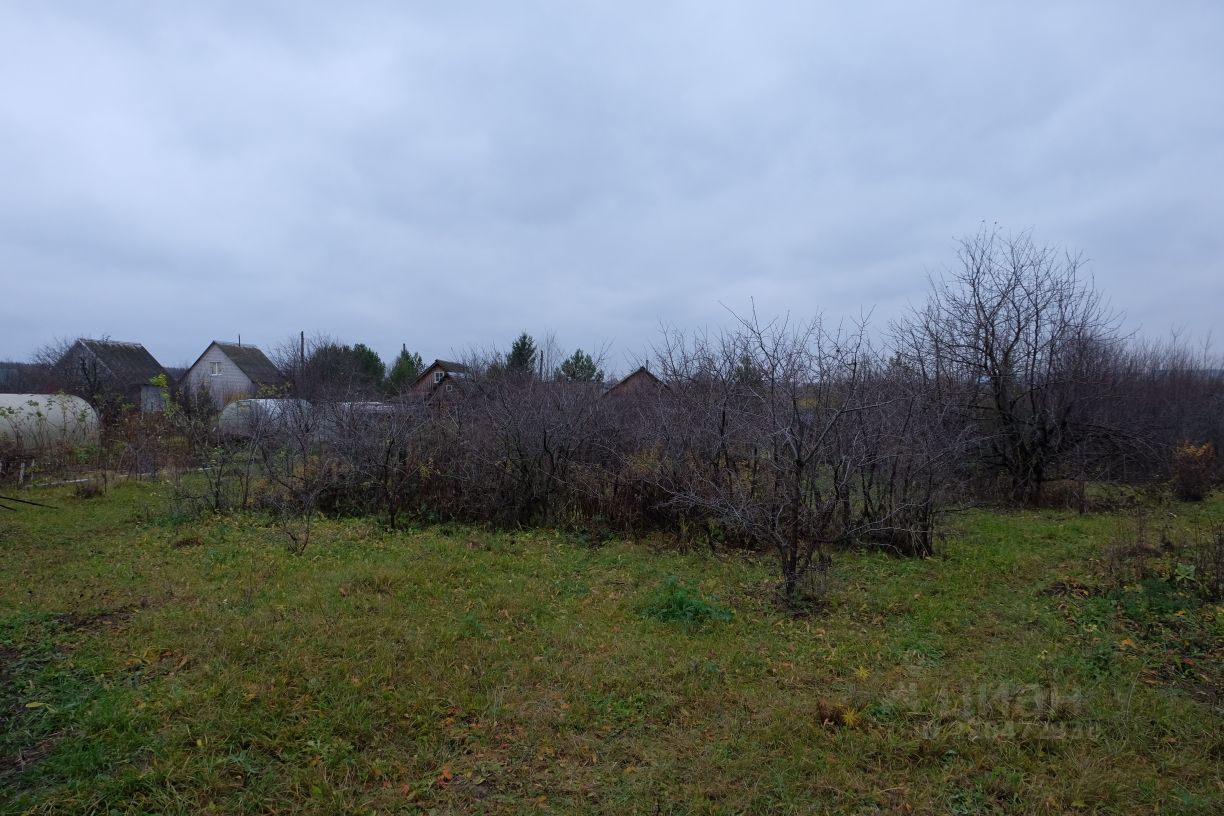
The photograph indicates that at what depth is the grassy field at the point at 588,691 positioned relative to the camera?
3.11m

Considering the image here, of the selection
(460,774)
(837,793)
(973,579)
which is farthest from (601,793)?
(973,579)

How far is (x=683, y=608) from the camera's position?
18.2ft

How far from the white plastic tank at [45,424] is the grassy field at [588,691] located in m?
8.49

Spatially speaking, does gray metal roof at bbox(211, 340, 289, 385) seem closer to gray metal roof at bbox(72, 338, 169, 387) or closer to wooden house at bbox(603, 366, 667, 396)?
gray metal roof at bbox(72, 338, 169, 387)

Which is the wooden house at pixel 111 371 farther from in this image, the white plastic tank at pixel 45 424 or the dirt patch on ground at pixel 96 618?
the dirt patch on ground at pixel 96 618

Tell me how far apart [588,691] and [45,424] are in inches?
623

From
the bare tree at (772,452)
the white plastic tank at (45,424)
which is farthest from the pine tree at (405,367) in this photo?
the bare tree at (772,452)

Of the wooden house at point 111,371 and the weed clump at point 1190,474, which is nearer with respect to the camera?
the weed clump at point 1190,474

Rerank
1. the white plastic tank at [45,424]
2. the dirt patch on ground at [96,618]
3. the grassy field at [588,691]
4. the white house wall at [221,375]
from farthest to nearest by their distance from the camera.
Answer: the white house wall at [221,375] → the white plastic tank at [45,424] → the dirt patch on ground at [96,618] → the grassy field at [588,691]

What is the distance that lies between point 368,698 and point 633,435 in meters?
6.02

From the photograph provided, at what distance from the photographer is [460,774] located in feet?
10.9

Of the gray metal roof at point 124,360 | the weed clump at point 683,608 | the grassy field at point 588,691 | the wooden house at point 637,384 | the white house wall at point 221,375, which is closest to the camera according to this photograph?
the grassy field at point 588,691

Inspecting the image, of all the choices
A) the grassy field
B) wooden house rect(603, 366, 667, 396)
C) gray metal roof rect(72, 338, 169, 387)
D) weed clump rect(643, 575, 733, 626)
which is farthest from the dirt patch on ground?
gray metal roof rect(72, 338, 169, 387)

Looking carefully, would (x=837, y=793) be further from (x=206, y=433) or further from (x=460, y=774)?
(x=206, y=433)
